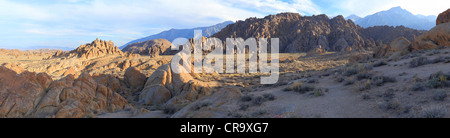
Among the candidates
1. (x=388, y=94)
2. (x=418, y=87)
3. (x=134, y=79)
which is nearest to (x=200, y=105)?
(x=388, y=94)

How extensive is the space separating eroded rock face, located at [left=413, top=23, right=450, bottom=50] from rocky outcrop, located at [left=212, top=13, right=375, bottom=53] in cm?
5686

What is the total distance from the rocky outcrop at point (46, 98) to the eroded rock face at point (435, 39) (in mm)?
24049

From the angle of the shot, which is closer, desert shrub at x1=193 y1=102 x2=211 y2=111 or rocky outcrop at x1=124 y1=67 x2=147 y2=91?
desert shrub at x1=193 y1=102 x2=211 y2=111

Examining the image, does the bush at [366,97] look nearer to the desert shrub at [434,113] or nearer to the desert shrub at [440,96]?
the desert shrub at [440,96]

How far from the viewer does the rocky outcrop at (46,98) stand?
8273mm

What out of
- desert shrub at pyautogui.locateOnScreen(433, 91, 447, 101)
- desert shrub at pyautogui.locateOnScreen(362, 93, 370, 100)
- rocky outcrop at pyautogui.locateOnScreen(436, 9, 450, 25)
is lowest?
desert shrub at pyautogui.locateOnScreen(362, 93, 370, 100)

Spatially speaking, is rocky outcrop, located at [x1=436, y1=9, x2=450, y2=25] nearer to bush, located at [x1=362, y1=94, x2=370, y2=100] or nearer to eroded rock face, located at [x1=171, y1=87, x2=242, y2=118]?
bush, located at [x1=362, y1=94, x2=370, y2=100]

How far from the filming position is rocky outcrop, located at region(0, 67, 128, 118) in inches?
326

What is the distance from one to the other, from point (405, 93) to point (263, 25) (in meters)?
90.8

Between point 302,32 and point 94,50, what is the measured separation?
247ft

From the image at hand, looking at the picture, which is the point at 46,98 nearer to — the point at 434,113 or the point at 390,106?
the point at 390,106

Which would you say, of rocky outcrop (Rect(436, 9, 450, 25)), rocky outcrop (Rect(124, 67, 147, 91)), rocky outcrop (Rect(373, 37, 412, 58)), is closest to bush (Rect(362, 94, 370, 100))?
rocky outcrop (Rect(124, 67, 147, 91))
